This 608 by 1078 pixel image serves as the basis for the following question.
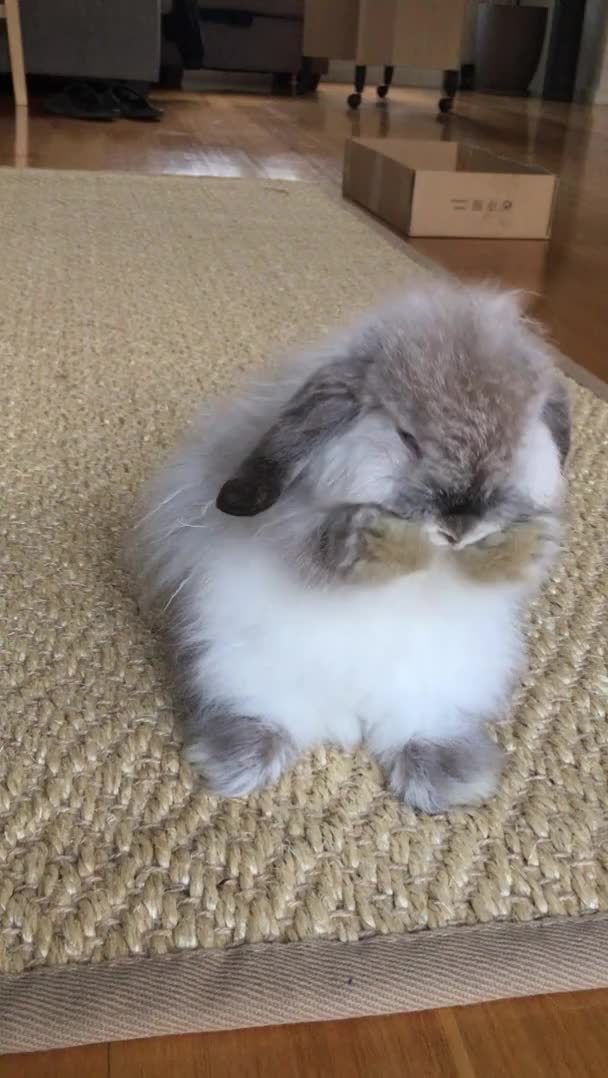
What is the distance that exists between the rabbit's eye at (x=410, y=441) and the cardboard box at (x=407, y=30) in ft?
16.5

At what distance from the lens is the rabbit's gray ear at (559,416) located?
0.79 m

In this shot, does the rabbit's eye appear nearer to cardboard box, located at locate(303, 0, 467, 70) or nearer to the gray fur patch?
the gray fur patch

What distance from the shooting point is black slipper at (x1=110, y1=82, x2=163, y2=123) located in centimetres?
446

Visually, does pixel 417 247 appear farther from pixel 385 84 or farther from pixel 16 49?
pixel 385 84

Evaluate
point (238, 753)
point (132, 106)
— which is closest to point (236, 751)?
point (238, 753)

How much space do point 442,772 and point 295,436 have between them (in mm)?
296

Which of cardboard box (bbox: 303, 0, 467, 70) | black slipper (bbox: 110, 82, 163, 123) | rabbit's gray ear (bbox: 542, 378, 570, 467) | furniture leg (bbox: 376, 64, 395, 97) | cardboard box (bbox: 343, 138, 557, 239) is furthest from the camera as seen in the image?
furniture leg (bbox: 376, 64, 395, 97)

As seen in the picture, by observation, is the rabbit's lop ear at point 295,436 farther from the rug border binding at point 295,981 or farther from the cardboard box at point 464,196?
the cardboard box at point 464,196

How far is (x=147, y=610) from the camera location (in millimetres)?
1027

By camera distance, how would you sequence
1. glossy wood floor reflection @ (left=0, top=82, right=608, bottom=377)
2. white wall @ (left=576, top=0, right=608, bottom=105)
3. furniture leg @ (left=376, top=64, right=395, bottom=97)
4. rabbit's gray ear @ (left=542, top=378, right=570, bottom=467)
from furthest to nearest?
1. white wall @ (left=576, top=0, right=608, bottom=105)
2. furniture leg @ (left=376, top=64, right=395, bottom=97)
3. glossy wood floor reflection @ (left=0, top=82, right=608, bottom=377)
4. rabbit's gray ear @ (left=542, top=378, right=570, bottom=467)

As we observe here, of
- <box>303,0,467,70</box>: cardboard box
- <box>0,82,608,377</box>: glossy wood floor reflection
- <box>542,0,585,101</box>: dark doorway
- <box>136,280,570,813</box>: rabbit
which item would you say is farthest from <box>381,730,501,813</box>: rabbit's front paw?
<box>542,0,585,101</box>: dark doorway

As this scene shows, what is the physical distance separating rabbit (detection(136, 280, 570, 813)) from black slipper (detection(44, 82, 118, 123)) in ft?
12.7

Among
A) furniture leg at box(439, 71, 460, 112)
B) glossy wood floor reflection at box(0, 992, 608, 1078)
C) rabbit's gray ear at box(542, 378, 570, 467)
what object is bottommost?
glossy wood floor reflection at box(0, 992, 608, 1078)

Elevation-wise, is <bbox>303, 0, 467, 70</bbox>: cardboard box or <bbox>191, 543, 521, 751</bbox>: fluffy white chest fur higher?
<bbox>303, 0, 467, 70</bbox>: cardboard box
